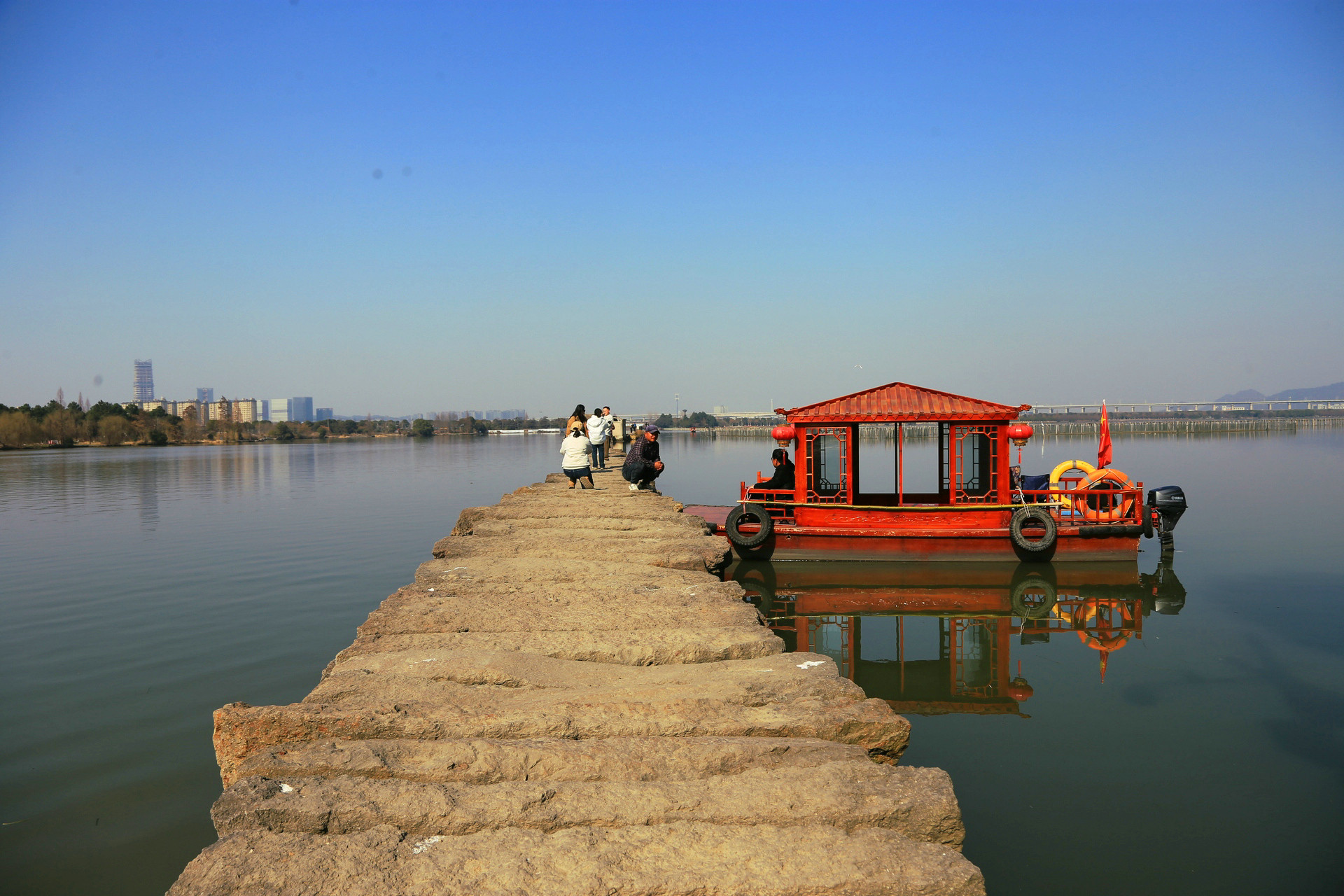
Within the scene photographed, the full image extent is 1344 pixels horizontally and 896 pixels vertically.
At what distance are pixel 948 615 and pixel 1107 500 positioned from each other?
7424 millimetres

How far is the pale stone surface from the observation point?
295cm

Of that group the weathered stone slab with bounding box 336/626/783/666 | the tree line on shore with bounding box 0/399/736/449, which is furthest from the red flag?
the tree line on shore with bounding box 0/399/736/449

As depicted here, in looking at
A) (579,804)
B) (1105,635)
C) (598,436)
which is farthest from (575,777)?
(598,436)

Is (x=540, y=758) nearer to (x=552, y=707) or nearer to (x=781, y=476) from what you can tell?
(x=552, y=707)

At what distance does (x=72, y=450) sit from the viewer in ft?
299

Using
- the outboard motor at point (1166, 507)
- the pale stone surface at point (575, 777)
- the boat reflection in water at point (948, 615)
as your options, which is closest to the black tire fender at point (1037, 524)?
the boat reflection in water at point (948, 615)

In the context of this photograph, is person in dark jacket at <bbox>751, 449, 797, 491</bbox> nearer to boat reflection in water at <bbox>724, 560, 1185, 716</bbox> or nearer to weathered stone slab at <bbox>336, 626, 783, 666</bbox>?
boat reflection in water at <bbox>724, 560, 1185, 716</bbox>

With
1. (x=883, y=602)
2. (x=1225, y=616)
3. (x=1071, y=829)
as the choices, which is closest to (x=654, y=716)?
(x=1071, y=829)

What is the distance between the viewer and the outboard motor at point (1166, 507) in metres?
17.8

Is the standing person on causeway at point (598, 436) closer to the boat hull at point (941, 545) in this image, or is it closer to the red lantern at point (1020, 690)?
the boat hull at point (941, 545)

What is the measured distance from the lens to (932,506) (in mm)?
16047

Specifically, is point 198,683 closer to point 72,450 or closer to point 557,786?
point 557,786

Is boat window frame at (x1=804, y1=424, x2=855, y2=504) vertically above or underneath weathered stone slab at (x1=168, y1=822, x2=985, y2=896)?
above

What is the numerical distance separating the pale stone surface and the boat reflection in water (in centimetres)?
489
